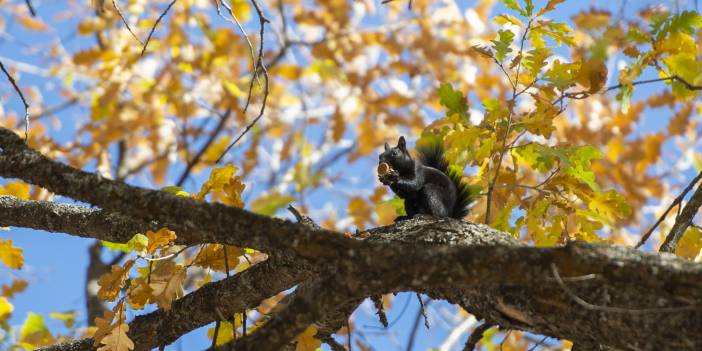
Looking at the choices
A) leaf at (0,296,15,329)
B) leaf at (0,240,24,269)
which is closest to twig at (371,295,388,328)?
leaf at (0,240,24,269)

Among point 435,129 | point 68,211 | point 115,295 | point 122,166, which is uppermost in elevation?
point 122,166

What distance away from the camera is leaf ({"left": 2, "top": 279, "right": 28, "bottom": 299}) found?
13.3 feet

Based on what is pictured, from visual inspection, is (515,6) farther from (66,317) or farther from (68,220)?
(66,317)

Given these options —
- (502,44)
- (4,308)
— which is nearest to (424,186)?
(502,44)

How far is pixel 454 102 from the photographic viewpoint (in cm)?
300

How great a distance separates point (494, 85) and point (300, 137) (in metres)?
2.43

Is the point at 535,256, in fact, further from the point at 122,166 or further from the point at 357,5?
the point at 357,5

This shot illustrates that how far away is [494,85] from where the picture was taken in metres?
8.02

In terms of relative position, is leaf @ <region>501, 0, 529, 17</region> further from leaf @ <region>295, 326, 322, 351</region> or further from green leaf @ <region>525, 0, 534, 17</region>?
leaf @ <region>295, 326, 322, 351</region>

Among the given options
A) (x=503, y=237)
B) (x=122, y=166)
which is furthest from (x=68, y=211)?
(x=122, y=166)

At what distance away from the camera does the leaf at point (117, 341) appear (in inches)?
84.6

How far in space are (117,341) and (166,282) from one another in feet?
0.74

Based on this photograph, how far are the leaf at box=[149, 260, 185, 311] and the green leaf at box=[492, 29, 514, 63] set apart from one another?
4.35 ft

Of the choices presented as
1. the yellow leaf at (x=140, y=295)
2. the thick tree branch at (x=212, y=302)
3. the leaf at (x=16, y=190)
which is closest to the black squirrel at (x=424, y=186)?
the thick tree branch at (x=212, y=302)
